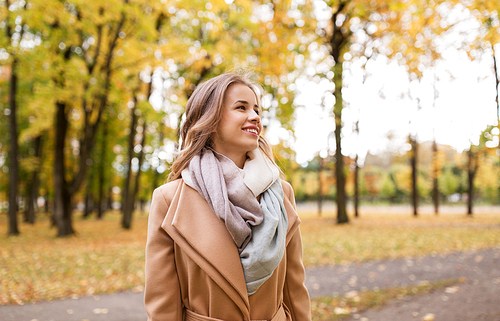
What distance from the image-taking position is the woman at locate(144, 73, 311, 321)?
1425 millimetres

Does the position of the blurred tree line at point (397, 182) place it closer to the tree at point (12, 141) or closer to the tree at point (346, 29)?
the tree at point (346, 29)

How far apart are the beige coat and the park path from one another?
363cm

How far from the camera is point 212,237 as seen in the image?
4.74 feet

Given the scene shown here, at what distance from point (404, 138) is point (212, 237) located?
24.9m

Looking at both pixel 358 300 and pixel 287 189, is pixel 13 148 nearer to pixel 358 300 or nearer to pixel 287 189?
pixel 358 300

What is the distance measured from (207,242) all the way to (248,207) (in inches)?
9.1

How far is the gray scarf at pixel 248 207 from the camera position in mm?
1417

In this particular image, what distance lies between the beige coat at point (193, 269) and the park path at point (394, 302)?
3.63 metres

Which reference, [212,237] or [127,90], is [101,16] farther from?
[212,237]

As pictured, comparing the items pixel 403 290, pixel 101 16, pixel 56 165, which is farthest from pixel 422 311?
pixel 56 165

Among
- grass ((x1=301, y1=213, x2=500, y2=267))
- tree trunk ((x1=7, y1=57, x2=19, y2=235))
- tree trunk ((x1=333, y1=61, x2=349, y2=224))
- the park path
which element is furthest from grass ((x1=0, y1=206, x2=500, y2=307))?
tree trunk ((x1=333, y1=61, x2=349, y2=224))

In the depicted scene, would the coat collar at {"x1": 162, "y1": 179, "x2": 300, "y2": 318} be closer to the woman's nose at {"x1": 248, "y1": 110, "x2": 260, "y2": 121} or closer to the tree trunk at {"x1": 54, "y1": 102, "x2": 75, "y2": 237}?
the woman's nose at {"x1": 248, "y1": 110, "x2": 260, "y2": 121}

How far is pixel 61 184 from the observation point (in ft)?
40.6

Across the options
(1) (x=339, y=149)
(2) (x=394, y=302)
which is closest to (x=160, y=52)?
(1) (x=339, y=149)
